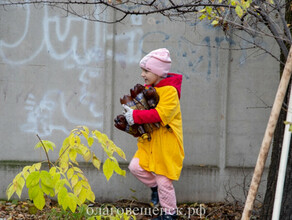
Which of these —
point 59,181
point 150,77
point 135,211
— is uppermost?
point 150,77

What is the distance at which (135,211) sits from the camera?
191 inches

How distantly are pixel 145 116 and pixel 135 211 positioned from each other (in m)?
1.29

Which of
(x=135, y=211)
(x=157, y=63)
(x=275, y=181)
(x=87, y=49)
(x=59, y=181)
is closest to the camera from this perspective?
(x=59, y=181)

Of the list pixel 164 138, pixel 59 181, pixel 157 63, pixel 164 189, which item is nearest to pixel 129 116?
pixel 164 138

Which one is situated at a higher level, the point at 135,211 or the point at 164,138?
the point at 164,138

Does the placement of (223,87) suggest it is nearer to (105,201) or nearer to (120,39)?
(120,39)

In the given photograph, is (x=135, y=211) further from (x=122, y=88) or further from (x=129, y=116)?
(x=122, y=88)

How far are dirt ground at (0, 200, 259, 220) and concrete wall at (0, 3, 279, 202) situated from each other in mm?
150

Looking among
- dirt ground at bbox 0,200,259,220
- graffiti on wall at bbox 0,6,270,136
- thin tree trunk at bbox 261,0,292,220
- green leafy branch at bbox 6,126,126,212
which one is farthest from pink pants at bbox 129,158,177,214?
green leafy branch at bbox 6,126,126,212

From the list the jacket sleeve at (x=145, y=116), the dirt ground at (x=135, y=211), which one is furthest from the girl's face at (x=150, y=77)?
the dirt ground at (x=135, y=211)

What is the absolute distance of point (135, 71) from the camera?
5.07m

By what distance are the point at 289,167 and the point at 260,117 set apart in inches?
58.4

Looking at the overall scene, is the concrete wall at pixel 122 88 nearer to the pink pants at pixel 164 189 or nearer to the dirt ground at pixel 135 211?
the dirt ground at pixel 135 211

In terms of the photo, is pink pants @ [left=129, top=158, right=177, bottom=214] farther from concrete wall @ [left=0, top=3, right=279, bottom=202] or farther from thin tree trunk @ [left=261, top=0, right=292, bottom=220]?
thin tree trunk @ [left=261, top=0, right=292, bottom=220]
